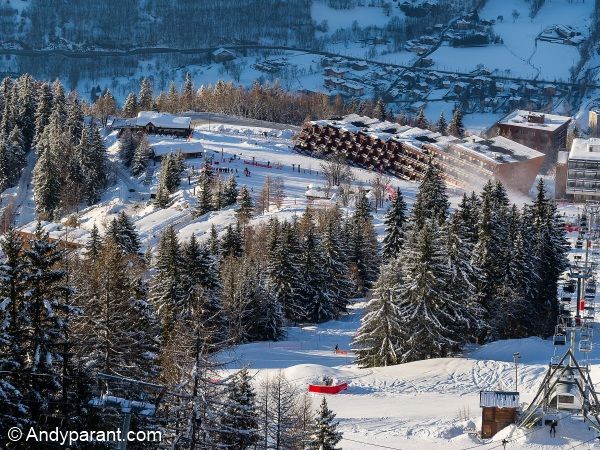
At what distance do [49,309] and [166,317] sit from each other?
24.8 m

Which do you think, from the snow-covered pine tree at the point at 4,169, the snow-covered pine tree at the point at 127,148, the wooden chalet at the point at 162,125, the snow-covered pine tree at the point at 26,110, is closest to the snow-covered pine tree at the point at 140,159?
the snow-covered pine tree at the point at 127,148

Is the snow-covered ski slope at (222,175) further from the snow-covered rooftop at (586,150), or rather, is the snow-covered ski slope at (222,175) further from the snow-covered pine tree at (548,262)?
the snow-covered pine tree at (548,262)

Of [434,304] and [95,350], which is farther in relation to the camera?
[434,304]

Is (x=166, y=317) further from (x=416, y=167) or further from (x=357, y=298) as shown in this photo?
(x=416, y=167)

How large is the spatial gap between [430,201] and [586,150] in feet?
114

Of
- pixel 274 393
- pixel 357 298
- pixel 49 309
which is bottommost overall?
pixel 357 298

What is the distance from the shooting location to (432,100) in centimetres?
19650

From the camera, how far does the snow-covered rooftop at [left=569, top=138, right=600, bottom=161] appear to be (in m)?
98.4

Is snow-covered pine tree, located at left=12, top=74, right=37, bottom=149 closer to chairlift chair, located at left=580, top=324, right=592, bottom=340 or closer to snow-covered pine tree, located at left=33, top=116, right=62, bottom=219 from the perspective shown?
snow-covered pine tree, located at left=33, top=116, right=62, bottom=219

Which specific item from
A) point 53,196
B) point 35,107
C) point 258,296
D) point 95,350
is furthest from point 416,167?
point 95,350

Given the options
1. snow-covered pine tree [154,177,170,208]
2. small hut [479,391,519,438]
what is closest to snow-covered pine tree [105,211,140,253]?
snow-covered pine tree [154,177,170,208]

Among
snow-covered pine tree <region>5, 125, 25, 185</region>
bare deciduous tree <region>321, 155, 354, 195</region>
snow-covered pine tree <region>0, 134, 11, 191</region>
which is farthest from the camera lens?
snow-covered pine tree <region>5, 125, 25, 185</region>

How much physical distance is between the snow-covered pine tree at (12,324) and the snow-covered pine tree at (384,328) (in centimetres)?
2395

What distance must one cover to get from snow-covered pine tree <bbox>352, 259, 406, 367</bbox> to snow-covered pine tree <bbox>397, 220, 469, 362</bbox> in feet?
1.00
